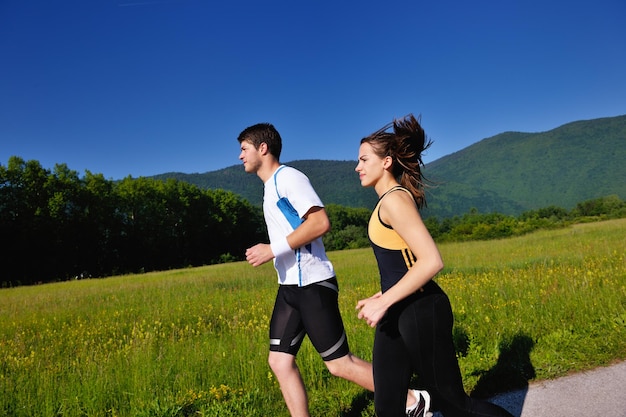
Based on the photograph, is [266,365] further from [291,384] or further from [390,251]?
[390,251]

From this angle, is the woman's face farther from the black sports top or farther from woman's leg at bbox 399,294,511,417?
woman's leg at bbox 399,294,511,417

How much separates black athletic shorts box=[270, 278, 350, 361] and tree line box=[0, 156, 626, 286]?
35831 millimetres

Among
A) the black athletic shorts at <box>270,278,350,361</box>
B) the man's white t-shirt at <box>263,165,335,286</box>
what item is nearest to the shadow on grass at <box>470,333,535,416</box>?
the black athletic shorts at <box>270,278,350,361</box>

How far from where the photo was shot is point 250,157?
359 centimetres

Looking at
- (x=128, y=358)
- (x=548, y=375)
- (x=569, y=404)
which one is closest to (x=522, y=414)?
(x=569, y=404)

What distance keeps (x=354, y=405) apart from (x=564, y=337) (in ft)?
8.75

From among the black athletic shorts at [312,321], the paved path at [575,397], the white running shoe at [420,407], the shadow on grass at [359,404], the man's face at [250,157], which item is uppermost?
the man's face at [250,157]

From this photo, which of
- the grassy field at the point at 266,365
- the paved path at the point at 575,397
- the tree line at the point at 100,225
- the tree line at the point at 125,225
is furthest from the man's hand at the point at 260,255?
Result: the tree line at the point at 100,225

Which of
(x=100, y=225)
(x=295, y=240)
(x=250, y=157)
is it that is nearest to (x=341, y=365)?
(x=295, y=240)

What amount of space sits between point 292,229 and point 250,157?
2.12ft

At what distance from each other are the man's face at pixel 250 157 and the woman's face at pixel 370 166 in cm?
100

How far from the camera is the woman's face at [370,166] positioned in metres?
2.83

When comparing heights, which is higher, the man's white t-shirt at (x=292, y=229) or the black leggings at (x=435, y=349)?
the man's white t-shirt at (x=292, y=229)

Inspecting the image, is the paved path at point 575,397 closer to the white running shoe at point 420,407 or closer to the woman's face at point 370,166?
the white running shoe at point 420,407
